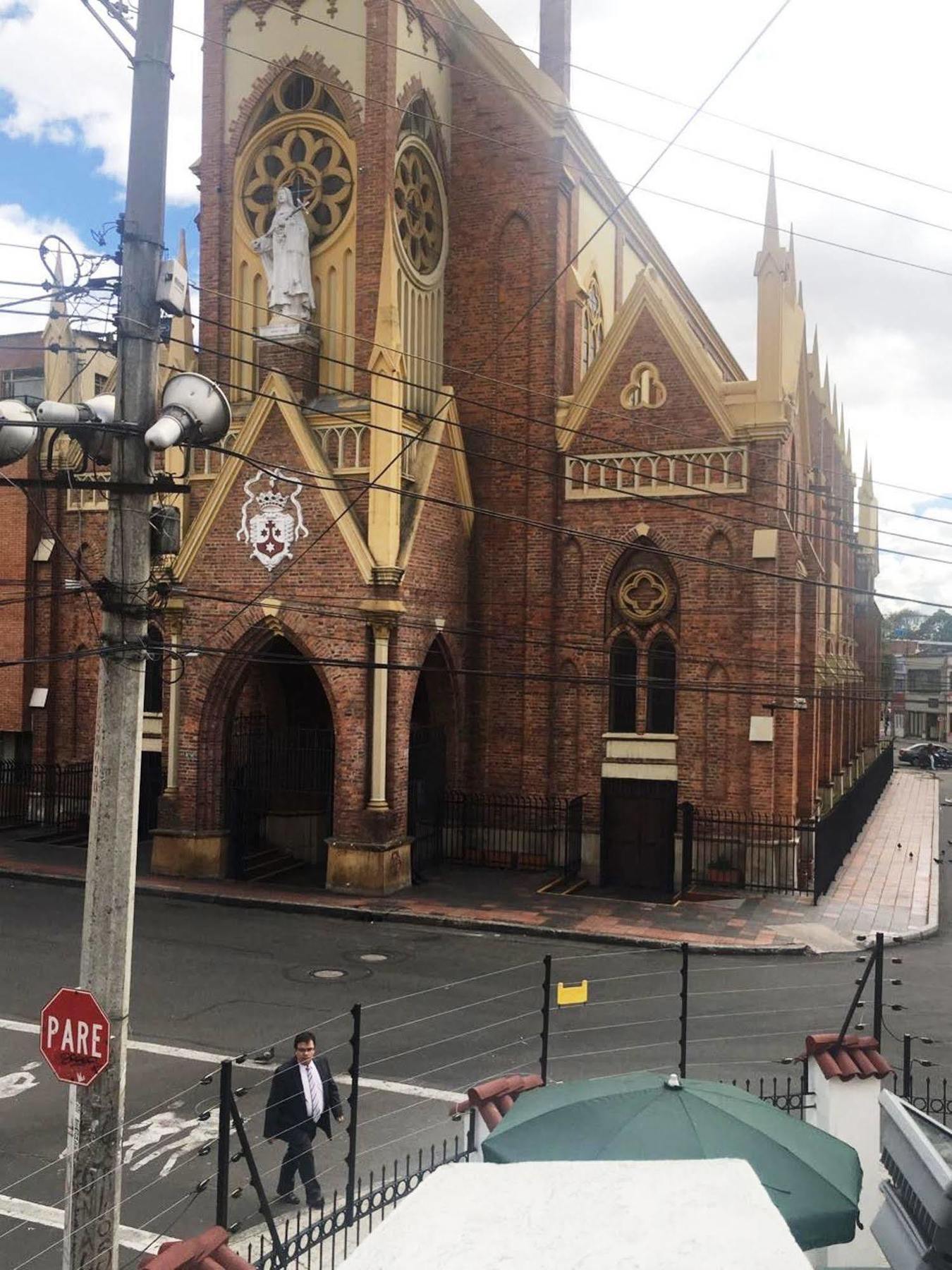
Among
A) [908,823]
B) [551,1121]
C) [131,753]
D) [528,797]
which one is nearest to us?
[551,1121]

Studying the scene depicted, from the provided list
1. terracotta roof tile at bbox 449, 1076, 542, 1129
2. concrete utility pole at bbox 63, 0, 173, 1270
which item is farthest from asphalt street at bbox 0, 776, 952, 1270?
terracotta roof tile at bbox 449, 1076, 542, 1129

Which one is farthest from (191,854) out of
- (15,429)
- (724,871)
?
Answer: (15,429)

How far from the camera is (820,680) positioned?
25.0 metres

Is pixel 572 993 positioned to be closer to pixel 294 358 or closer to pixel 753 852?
pixel 753 852

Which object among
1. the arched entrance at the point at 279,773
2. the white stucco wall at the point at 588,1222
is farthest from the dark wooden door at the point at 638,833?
the white stucco wall at the point at 588,1222

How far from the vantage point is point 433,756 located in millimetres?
22109

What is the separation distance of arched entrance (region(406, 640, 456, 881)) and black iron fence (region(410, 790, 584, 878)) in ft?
0.10

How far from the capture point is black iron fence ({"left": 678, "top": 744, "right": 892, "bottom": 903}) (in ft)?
64.6

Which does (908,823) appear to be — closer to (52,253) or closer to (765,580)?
(765,580)

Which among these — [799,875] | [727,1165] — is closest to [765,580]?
[799,875]

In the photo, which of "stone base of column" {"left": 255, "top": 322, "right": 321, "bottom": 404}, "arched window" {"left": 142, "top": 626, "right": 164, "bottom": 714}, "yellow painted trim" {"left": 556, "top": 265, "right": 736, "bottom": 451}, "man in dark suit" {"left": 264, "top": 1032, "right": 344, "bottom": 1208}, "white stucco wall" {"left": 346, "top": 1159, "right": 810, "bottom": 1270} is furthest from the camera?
"arched window" {"left": 142, "top": 626, "right": 164, "bottom": 714}

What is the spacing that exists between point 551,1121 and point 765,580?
15183 mm

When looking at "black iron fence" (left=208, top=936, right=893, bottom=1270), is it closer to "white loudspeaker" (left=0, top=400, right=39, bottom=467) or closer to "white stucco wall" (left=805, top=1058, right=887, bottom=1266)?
"white stucco wall" (left=805, top=1058, right=887, bottom=1266)

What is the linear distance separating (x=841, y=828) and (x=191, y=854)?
42.2 ft
